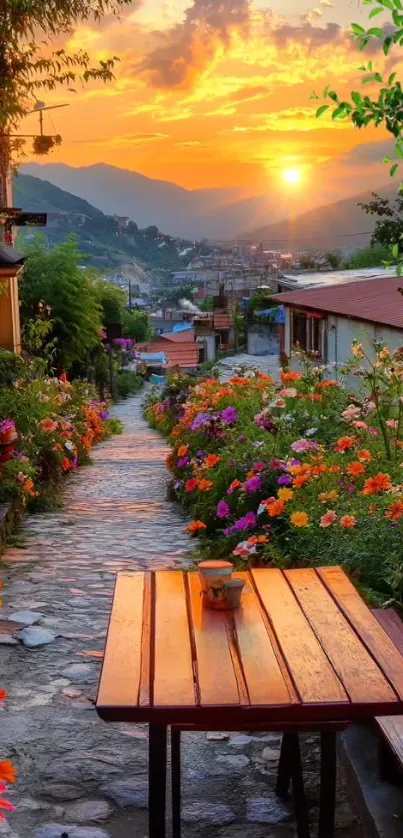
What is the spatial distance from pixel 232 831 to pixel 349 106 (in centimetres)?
233

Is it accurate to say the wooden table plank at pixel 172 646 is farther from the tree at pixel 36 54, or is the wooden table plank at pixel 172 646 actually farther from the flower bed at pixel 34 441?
the tree at pixel 36 54

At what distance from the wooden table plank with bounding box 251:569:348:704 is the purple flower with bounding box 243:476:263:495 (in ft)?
8.70

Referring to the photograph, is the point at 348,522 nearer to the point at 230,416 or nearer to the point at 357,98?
the point at 357,98

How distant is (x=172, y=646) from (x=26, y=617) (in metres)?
2.40

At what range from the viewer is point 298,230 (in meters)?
137

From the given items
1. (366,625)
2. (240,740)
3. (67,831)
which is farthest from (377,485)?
(67,831)

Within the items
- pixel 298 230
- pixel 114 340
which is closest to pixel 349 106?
pixel 114 340

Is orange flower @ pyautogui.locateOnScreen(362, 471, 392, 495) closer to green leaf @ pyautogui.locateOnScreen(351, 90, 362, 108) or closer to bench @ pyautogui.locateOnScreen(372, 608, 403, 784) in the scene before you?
bench @ pyautogui.locateOnScreen(372, 608, 403, 784)

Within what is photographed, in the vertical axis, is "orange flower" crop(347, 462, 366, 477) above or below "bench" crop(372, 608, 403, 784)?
above

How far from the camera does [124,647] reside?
108 inches

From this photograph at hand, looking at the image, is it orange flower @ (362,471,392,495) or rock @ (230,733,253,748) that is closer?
rock @ (230,733,253,748)

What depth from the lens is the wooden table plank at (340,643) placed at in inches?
95.8

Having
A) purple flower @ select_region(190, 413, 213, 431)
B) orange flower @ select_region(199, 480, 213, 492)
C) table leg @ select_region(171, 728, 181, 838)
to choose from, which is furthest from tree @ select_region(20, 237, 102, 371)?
table leg @ select_region(171, 728, 181, 838)

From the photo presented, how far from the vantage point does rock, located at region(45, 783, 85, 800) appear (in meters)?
3.12
